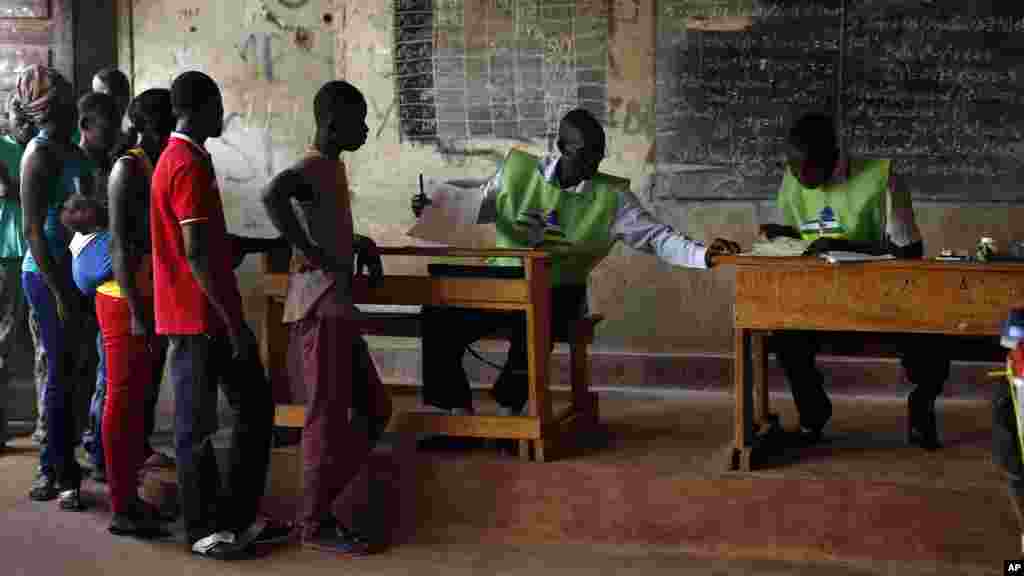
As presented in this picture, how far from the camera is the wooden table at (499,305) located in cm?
502

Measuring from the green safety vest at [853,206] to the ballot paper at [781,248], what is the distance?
43 cm

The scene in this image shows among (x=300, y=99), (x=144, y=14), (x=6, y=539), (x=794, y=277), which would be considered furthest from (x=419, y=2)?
(x=6, y=539)

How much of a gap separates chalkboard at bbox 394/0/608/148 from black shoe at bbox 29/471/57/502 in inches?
115

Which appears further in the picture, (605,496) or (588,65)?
(588,65)

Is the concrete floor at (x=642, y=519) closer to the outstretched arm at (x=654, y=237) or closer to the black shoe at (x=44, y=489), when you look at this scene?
the black shoe at (x=44, y=489)

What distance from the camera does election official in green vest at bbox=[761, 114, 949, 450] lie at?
525 centimetres

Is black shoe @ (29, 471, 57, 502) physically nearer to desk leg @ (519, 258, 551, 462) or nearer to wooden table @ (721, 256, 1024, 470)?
desk leg @ (519, 258, 551, 462)

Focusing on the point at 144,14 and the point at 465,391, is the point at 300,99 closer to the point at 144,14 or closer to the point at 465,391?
the point at 144,14

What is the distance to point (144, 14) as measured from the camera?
25.3 feet

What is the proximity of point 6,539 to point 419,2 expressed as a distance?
3776mm

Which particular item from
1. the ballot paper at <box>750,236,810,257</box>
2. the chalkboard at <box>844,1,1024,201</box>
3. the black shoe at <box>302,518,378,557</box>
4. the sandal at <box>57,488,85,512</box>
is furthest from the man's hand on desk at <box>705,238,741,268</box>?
the sandal at <box>57,488,85,512</box>

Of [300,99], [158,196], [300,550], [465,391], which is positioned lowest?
[300,550]

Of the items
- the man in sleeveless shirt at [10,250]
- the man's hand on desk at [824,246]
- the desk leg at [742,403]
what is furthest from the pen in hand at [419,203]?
the man in sleeveless shirt at [10,250]

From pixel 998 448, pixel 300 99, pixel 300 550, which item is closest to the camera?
pixel 998 448
